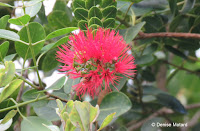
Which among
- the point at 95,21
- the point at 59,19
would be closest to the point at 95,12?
the point at 95,21

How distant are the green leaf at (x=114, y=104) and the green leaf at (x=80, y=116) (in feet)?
0.86

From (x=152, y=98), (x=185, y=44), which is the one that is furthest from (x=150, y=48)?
(x=152, y=98)

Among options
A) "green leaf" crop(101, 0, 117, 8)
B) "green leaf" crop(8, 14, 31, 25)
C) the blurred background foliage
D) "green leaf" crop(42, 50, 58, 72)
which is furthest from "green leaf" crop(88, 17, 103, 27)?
"green leaf" crop(42, 50, 58, 72)

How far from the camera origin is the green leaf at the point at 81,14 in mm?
1147

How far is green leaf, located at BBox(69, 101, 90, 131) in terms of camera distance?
807 mm

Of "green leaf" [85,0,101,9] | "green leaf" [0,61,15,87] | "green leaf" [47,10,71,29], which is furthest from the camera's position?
"green leaf" [47,10,71,29]

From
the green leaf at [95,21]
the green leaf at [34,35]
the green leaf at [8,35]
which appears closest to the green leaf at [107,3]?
the green leaf at [95,21]

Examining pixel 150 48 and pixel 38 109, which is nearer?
pixel 38 109

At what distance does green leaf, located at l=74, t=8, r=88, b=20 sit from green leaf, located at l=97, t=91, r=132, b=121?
0.35 m

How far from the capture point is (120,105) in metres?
1.08

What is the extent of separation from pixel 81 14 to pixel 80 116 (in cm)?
51

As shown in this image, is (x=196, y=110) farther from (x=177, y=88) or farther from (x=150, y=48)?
(x=150, y=48)

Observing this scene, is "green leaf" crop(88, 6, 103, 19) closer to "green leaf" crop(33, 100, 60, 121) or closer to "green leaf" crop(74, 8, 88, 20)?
"green leaf" crop(74, 8, 88, 20)

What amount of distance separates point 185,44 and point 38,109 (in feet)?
2.97
